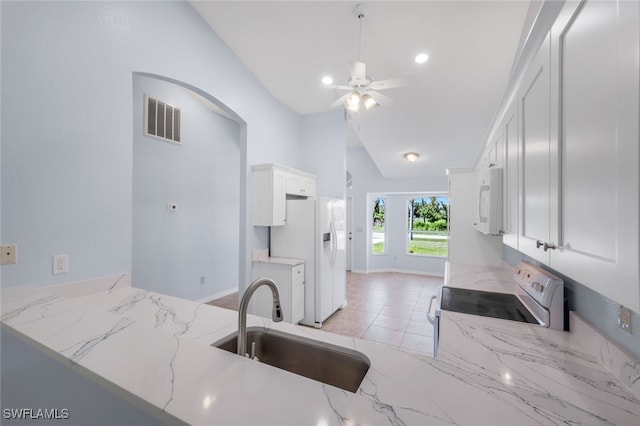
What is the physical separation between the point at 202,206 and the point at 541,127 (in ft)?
14.3

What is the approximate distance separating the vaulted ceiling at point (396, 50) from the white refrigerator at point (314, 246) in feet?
5.26

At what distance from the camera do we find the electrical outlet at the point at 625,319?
89cm

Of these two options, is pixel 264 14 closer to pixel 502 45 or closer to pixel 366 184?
pixel 502 45

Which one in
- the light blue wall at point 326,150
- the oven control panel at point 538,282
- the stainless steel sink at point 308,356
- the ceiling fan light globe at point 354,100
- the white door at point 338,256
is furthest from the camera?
the light blue wall at point 326,150

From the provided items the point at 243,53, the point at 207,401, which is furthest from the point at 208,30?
the point at 207,401

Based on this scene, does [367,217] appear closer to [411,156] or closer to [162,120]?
[411,156]

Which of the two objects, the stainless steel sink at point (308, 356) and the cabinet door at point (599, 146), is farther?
the stainless steel sink at point (308, 356)

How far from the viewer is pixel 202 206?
4324 millimetres

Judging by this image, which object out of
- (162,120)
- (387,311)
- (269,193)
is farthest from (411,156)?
(162,120)

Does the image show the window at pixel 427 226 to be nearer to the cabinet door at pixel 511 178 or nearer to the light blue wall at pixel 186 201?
the light blue wall at pixel 186 201

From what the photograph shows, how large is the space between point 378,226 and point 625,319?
20.4 feet

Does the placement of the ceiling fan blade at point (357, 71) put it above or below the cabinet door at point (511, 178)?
above

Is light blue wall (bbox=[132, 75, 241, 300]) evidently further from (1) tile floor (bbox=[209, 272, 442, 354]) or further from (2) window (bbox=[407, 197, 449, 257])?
(2) window (bbox=[407, 197, 449, 257])

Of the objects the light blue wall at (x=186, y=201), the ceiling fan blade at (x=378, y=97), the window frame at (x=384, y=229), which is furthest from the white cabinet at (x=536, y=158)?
the window frame at (x=384, y=229)
